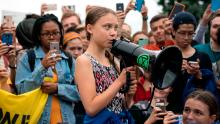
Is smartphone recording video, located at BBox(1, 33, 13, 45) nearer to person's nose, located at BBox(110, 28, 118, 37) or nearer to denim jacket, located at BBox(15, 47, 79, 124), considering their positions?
denim jacket, located at BBox(15, 47, 79, 124)

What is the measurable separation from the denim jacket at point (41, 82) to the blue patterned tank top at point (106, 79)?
102 cm

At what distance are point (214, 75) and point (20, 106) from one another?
189cm

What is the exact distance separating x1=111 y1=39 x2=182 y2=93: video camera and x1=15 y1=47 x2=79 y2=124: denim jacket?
1.25 meters

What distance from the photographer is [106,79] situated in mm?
5168

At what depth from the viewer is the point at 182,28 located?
6848 mm

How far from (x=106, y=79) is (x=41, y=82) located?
1186 millimetres

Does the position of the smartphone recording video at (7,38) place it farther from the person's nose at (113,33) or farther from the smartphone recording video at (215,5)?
the smartphone recording video at (215,5)

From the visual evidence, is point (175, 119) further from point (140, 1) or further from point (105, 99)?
point (140, 1)

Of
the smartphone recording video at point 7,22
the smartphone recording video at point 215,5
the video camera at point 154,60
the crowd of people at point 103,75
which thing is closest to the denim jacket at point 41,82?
the crowd of people at point 103,75


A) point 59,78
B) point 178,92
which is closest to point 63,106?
point 59,78

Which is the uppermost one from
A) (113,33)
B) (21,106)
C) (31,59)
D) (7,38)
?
(113,33)

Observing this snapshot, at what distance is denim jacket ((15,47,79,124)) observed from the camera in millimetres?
6156

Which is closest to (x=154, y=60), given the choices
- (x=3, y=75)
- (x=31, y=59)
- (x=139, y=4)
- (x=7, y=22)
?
(x=31, y=59)

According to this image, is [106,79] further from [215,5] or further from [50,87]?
[215,5]
